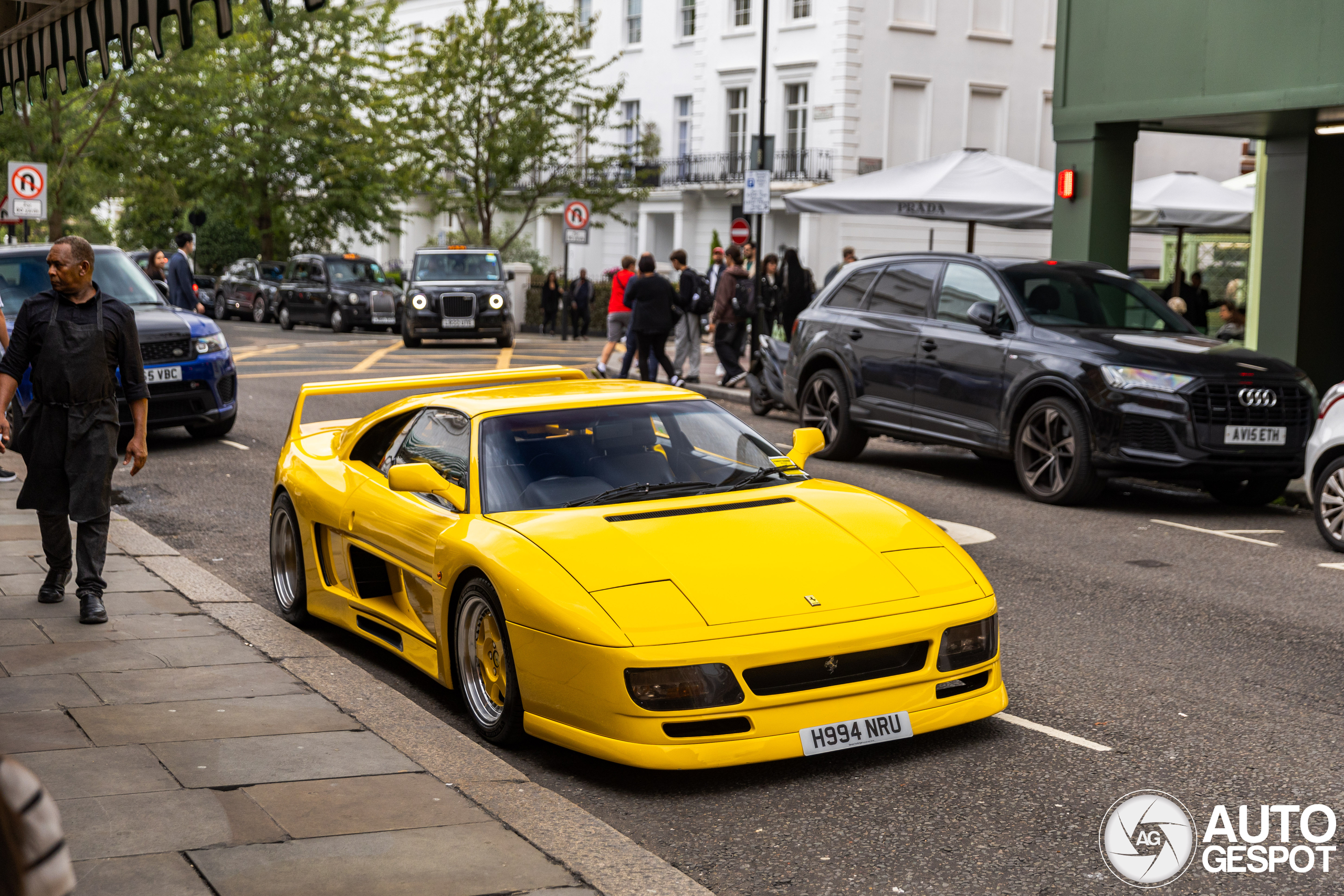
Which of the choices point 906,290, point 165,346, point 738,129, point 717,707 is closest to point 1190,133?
point 906,290

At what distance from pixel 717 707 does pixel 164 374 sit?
10.2 meters

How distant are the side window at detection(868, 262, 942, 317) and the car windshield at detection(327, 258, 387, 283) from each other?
27031mm

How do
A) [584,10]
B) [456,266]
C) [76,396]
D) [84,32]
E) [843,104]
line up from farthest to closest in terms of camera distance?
[584,10]
[843,104]
[456,266]
[76,396]
[84,32]

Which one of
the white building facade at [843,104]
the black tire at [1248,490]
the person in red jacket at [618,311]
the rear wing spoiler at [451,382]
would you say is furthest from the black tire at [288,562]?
the white building facade at [843,104]

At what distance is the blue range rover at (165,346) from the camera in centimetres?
1365

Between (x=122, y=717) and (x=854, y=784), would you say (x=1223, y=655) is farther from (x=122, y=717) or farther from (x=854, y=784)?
(x=122, y=717)

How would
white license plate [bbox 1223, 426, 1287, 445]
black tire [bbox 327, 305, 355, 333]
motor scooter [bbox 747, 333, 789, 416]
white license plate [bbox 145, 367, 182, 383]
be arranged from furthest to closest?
1. black tire [bbox 327, 305, 355, 333]
2. motor scooter [bbox 747, 333, 789, 416]
3. white license plate [bbox 145, 367, 182, 383]
4. white license plate [bbox 1223, 426, 1287, 445]

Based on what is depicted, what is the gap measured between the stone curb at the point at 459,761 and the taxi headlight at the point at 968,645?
143 cm

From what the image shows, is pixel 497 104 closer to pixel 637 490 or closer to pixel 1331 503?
pixel 1331 503

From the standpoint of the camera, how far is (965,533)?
10.1m

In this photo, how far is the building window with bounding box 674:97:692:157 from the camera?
47125 millimetres

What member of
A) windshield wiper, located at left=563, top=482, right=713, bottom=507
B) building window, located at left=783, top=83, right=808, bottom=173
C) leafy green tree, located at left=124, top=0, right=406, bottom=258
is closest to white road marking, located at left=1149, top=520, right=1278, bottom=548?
windshield wiper, located at left=563, top=482, right=713, bottom=507

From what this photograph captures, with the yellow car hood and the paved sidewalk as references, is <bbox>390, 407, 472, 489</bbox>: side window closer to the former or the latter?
the yellow car hood

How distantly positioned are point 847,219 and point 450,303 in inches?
619
